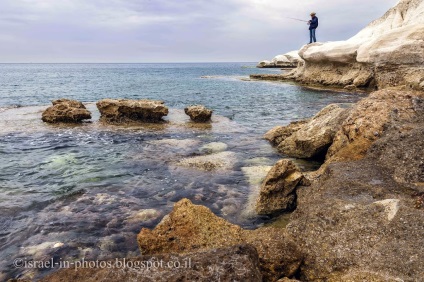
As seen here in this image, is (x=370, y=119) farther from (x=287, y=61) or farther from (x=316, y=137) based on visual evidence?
(x=287, y=61)

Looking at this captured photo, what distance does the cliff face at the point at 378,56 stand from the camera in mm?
23859

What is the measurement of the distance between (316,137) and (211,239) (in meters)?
7.32

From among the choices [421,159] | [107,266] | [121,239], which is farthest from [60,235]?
[421,159]

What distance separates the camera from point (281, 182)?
770 centimetres

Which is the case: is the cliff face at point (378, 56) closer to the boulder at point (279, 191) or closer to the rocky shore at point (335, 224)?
the rocky shore at point (335, 224)

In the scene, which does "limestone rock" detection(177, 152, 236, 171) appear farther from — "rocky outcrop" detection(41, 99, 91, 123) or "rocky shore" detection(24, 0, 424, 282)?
"rocky outcrop" detection(41, 99, 91, 123)

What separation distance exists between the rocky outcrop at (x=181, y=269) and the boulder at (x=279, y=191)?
3836 millimetres

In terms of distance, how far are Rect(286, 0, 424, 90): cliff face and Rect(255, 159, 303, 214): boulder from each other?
13076 mm

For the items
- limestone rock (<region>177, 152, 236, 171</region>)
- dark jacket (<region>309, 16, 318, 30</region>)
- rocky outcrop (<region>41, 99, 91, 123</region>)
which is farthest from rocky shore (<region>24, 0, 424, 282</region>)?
dark jacket (<region>309, 16, 318, 30</region>)

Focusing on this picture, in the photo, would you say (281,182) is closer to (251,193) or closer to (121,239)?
(251,193)

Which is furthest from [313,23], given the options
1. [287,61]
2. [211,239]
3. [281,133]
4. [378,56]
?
[287,61]

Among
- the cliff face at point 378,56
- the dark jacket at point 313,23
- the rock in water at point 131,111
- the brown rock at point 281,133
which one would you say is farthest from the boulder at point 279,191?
the dark jacket at point 313,23

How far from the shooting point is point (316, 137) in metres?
11.2

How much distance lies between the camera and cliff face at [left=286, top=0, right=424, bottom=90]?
78.3ft
